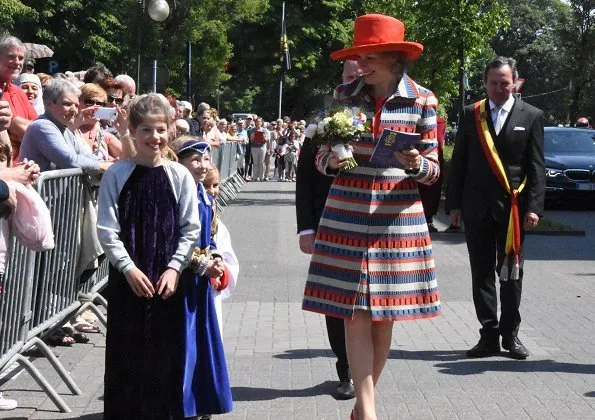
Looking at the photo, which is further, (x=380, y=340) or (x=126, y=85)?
(x=126, y=85)

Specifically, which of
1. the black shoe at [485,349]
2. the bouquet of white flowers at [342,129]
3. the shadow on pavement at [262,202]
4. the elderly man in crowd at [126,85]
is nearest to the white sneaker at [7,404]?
the bouquet of white flowers at [342,129]

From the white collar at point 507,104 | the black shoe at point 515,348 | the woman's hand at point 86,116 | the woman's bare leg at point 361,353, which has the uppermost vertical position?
the white collar at point 507,104

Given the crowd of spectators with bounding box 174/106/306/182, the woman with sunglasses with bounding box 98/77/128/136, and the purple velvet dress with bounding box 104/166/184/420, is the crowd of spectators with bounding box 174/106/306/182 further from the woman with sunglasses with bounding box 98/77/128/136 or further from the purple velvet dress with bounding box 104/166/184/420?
the purple velvet dress with bounding box 104/166/184/420

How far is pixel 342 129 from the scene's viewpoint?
5570 millimetres

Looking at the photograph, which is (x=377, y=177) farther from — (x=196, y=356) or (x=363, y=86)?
(x=196, y=356)

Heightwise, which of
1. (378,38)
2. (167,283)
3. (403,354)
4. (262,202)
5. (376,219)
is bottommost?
(262,202)

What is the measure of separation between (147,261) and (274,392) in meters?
1.86

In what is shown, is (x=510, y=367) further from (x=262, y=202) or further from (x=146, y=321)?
(x=262, y=202)

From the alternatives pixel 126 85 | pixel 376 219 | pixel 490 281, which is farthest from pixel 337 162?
pixel 126 85

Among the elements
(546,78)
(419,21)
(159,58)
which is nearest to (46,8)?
(159,58)

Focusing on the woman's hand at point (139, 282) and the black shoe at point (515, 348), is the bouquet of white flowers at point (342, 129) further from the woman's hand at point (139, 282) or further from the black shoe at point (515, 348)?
the black shoe at point (515, 348)

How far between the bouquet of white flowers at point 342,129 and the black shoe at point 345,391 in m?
1.69

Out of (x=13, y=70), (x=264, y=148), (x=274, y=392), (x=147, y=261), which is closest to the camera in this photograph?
(x=147, y=261)

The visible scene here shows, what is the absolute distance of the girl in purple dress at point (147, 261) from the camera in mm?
5336
